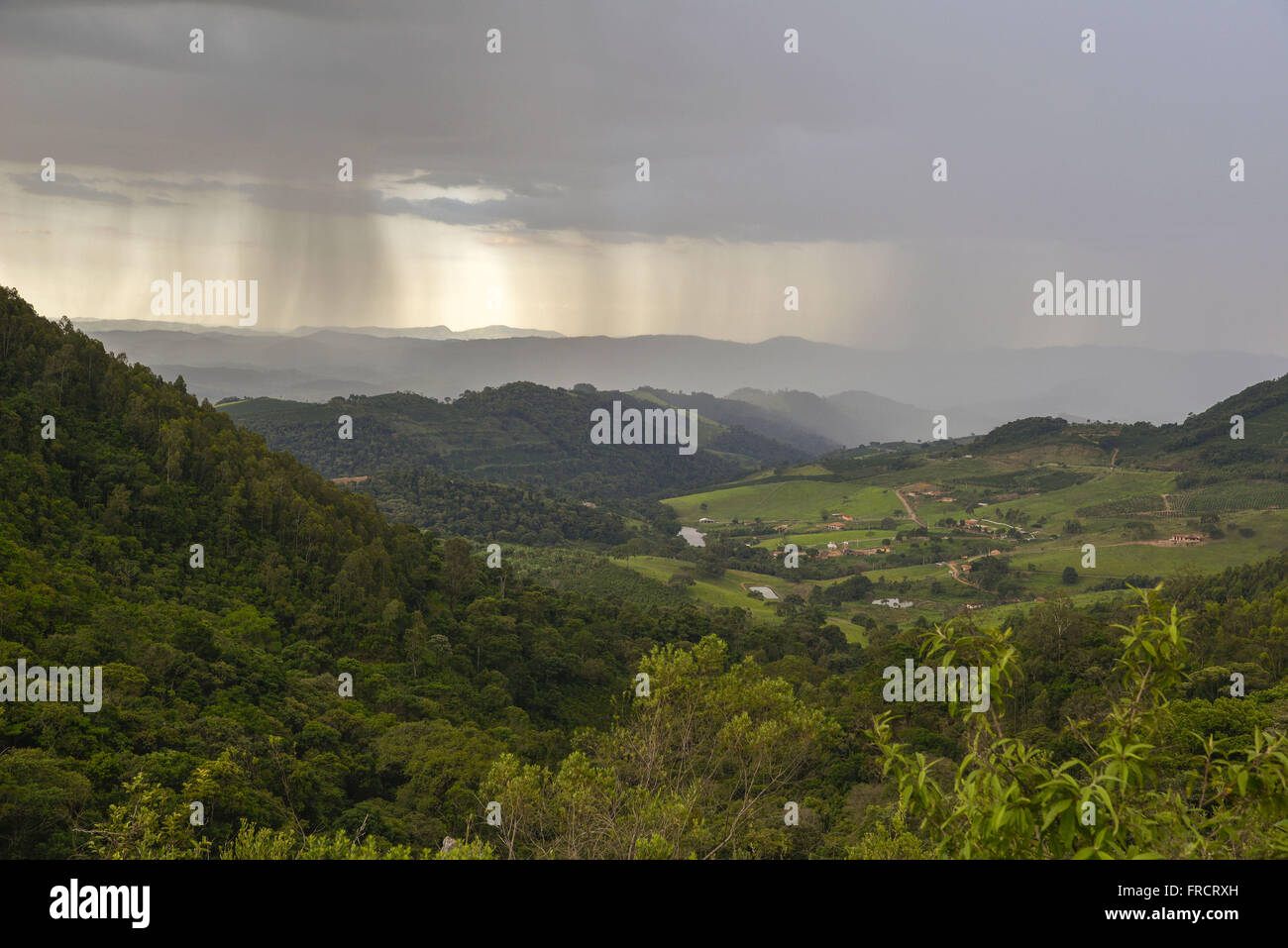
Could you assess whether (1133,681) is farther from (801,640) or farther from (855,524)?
(855,524)

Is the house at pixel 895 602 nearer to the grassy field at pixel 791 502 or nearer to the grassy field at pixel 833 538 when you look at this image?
the grassy field at pixel 833 538

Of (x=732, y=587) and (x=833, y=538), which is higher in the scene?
(x=833, y=538)

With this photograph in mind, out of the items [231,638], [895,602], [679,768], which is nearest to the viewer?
[679,768]

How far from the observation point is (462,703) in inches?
1028

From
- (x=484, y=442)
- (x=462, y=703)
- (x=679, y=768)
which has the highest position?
(x=484, y=442)

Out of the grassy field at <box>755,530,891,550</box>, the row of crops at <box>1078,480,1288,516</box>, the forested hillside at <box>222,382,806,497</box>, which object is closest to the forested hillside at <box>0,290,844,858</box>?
the grassy field at <box>755,530,891,550</box>

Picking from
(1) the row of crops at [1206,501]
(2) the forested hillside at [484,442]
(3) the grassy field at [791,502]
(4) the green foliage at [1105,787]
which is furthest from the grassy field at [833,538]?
(4) the green foliage at [1105,787]

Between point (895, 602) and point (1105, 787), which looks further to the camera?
point (895, 602)

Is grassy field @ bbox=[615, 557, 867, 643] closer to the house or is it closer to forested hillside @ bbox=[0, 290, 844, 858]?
the house

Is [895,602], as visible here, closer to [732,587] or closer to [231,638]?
[732,587]

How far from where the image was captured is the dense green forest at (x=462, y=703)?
3912mm

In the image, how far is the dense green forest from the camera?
12.8ft

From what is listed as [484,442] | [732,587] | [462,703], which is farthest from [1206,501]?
[484,442]
